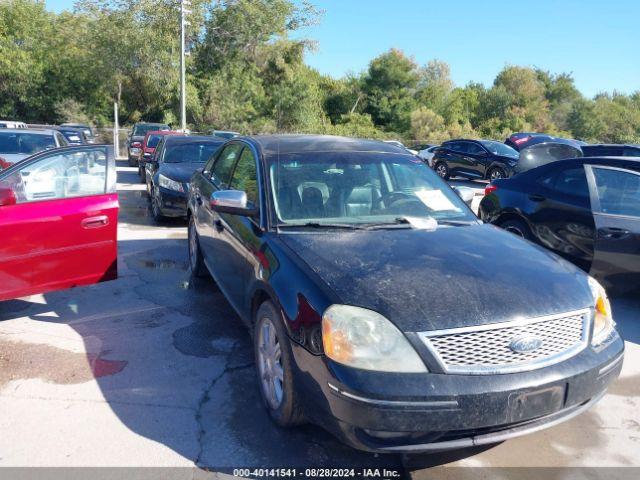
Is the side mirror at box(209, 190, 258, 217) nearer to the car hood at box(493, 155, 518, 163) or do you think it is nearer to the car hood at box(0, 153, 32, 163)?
the car hood at box(0, 153, 32, 163)

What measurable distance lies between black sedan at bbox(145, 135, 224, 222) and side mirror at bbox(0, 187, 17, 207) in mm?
4171

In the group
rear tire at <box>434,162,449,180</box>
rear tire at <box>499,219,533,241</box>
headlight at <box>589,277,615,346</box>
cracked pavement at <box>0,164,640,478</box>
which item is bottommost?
cracked pavement at <box>0,164,640,478</box>

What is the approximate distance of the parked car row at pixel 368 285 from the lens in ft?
8.30

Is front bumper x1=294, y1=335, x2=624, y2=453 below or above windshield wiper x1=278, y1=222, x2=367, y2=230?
below

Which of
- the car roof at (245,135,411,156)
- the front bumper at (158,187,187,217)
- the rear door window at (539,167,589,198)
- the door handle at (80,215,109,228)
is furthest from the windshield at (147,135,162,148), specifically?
the rear door window at (539,167,589,198)

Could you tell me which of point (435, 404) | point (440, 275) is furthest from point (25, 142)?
point (435, 404)

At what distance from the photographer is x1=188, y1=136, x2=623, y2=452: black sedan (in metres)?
2.51

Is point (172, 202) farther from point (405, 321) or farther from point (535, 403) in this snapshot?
point (535, 403)

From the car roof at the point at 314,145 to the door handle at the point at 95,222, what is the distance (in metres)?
1.38

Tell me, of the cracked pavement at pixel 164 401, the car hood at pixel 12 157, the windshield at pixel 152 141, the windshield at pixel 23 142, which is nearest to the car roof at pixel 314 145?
the cracked pavement at pixel 164 401

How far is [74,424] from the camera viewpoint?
326 cm

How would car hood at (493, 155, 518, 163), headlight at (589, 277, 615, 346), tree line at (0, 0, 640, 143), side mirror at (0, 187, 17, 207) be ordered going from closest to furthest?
1. headlight at (589, 277, 615, 346)
2. side mirror at (0, 187, 17, 207)
3. car hood at (493, 155, 518, 163)
4. tree line at (0, 0, 640, 143)

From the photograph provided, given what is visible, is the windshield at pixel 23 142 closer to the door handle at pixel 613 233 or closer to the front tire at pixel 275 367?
the front tire at pixel 275 367

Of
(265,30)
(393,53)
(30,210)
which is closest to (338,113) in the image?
(393,53)
